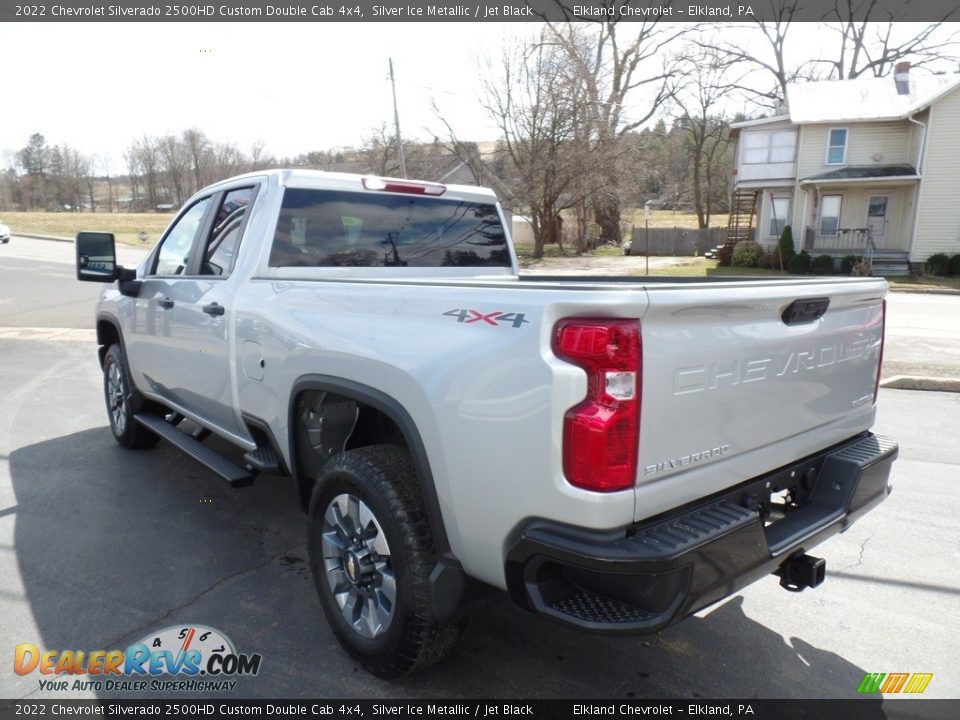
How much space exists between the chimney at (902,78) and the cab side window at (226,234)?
112ft

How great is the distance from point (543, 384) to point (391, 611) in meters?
1.18

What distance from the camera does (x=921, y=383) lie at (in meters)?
7.63

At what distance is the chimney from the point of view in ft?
97.6

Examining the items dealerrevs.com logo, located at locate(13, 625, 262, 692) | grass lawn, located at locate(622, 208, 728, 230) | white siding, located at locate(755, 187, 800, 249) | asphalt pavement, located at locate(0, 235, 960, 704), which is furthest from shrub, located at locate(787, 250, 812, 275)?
dealerrevs.com logo, located at locate(13, 625, 262, 692)

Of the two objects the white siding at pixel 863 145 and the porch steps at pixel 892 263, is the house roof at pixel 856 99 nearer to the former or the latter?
the white siding at pixel 863 145

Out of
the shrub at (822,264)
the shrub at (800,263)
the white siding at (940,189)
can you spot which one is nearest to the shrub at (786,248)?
the shrub at (800,263)

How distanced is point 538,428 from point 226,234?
2.78 m

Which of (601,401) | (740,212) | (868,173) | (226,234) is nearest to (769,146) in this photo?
(740,212)

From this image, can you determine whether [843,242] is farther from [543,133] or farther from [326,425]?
[326,425]

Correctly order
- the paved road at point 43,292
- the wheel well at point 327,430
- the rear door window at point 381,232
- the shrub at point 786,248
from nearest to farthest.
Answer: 1. the wheel well at point 327,430
2. the rear door window at point 381,232
3. the paved road at point 43,292
4. the shrub at point 786,248

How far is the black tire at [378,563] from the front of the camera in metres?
2.45

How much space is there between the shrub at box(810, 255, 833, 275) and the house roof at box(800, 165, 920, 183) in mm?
3479

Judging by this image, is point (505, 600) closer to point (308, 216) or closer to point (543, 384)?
point (543, 384)

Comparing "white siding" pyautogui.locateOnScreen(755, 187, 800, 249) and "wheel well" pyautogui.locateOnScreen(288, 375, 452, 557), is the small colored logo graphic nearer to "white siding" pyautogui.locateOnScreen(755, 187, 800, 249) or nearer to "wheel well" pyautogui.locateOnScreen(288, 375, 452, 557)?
"wheel well" pyautogui.locateOnScreen(288, 375, 452, 557)
